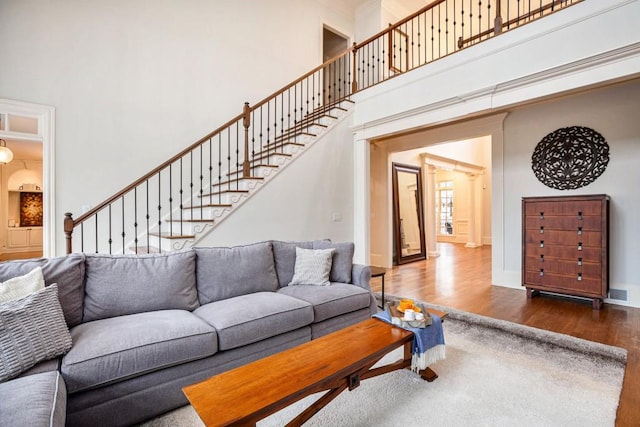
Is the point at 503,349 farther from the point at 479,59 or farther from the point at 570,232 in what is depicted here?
the point at 479,59

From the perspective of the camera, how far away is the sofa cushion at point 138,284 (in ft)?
7.14

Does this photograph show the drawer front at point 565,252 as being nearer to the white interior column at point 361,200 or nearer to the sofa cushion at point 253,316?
the white interior column at point 361,200

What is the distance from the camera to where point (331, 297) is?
9.18 ft

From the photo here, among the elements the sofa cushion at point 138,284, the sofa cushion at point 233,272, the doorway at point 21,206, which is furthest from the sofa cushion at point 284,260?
the doorway at point 21,206

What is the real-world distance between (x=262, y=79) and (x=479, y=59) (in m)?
3.69

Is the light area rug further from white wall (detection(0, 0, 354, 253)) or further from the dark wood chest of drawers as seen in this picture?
white wall (detection(0, 0, 354, 253))

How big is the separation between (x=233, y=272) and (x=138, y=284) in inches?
28.4

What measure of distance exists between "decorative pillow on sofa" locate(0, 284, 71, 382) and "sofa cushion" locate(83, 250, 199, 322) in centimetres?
38

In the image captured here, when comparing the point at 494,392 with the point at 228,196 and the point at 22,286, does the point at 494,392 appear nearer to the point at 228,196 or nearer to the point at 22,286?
the point at 22,286

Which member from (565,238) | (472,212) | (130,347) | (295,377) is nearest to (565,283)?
(565,238)

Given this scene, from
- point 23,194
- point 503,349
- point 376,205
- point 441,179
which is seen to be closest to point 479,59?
point 503,349

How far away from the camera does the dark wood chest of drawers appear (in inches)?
142

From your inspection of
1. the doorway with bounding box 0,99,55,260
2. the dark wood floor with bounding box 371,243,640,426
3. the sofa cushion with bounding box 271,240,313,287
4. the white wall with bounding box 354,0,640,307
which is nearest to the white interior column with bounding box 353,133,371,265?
the white wall with bounding box 354,0,640,307

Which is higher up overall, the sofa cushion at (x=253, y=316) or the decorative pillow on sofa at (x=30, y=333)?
the decorative pillow on sofa at (x=30, y=333)
